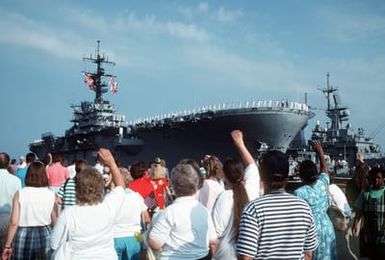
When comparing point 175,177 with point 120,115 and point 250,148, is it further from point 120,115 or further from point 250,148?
point 120,115

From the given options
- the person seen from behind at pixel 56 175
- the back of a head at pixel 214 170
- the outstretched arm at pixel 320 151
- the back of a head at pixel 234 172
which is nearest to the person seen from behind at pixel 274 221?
the back of a head at pixel 234 172

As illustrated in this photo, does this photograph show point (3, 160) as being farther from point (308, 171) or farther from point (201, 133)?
point (201, 133)

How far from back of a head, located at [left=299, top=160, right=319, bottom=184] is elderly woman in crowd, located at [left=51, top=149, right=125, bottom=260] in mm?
1912

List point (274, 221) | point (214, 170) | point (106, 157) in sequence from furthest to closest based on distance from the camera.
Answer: point (214, 170) → point (106, 157) → point (274, 221)

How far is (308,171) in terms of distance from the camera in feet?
14.2

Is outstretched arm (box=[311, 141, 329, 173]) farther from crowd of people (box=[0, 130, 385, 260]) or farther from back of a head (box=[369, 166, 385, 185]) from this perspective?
back of a head (box=[369, 166, 385, 185])

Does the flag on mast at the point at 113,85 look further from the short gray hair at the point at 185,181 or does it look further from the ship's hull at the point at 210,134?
the short gray hair at the point at 185,181

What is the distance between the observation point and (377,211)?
4.94 m

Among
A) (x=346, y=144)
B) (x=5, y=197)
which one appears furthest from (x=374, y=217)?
(x=346, y=144)

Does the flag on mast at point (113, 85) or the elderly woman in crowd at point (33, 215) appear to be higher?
the flag on mast at point (113, 85)

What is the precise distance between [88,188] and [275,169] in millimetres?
1366

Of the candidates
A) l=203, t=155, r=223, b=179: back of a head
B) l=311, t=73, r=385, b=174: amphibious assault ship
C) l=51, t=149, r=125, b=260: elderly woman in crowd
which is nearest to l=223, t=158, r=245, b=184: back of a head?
l=51, t=149, r=125, b=260: elderly woman in crowd

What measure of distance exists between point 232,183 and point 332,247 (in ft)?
5.64

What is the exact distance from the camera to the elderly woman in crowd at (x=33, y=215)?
4.24 metres
